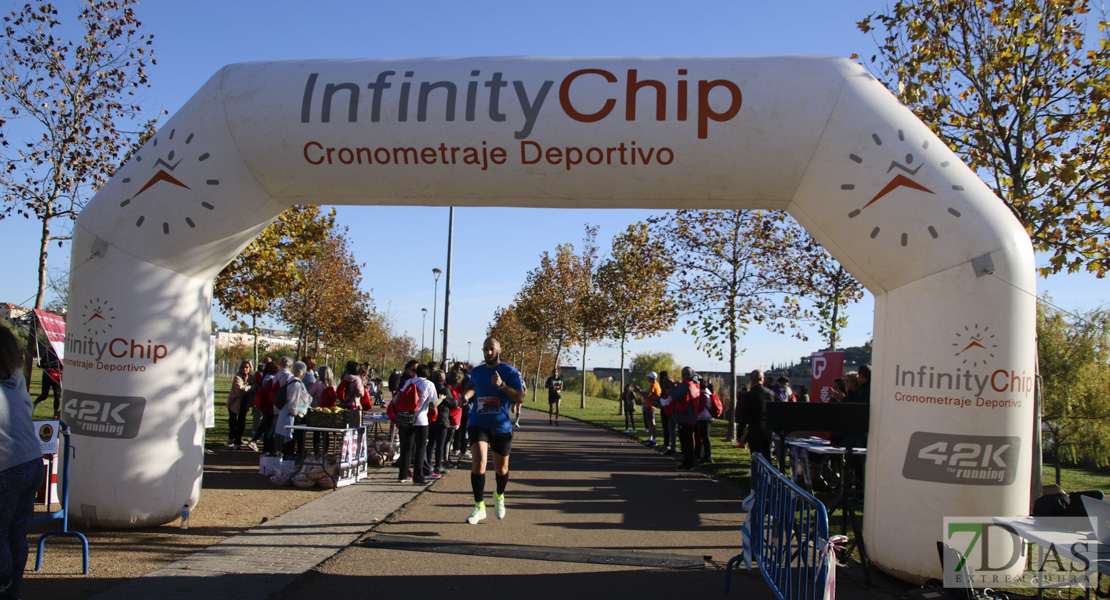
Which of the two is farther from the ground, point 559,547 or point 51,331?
point 51,331

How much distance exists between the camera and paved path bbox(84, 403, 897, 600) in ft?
17.4

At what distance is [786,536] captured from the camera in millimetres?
4730

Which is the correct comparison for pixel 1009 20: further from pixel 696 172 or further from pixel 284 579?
pixel 284 579

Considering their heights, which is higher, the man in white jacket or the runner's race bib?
the runner's race bib

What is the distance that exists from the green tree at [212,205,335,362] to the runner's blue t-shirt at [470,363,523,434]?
7.54 m

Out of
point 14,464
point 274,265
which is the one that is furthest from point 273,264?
point 14,464

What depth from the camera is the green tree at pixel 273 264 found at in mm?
13758

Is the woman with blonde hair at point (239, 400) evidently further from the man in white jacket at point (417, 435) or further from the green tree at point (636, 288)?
the green tree at point (636, 288)

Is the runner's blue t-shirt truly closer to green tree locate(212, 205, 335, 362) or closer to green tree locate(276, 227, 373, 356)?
green tree locate(212, 205, 335, 362)

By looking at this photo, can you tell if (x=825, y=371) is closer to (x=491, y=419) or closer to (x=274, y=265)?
(x=491, y=419)

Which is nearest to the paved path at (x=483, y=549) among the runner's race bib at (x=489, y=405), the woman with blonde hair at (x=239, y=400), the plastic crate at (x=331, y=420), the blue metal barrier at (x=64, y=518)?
the blue metal barrier at (x=64, y=518)

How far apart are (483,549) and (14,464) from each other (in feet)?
11.6

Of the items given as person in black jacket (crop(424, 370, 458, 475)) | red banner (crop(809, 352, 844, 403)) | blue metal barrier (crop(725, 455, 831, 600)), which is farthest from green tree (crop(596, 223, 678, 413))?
blue metal barrier (crop(725, 455, 831, 600))

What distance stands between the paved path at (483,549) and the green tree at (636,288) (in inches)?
365
